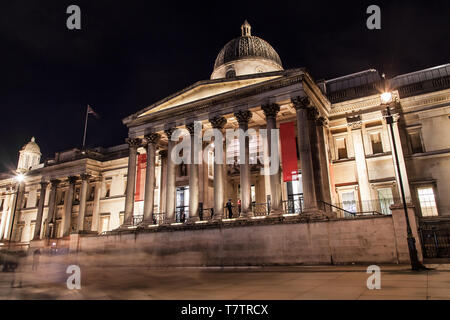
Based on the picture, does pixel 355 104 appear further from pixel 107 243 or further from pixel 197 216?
pixel 107 243

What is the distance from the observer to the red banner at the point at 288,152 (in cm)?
2109

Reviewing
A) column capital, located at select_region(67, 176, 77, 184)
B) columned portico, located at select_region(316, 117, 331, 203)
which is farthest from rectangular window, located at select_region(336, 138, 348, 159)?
column capital, located at select_region(67, 176, 77, 184)

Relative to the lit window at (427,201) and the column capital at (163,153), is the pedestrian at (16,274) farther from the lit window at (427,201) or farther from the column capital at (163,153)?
the lit window at (427,201)

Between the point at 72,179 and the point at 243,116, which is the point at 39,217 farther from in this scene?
the point at 243,116

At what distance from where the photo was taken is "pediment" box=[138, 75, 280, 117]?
24.6 m

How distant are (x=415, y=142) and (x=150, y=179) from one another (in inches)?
873

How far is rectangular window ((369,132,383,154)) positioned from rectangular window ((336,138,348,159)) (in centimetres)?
216

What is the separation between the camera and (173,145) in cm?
2694

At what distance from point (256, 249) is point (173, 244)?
21.5ft

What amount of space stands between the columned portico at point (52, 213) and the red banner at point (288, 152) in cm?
3290

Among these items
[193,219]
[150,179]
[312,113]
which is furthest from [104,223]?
[312,113]

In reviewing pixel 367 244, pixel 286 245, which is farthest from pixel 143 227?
pixel 367 244

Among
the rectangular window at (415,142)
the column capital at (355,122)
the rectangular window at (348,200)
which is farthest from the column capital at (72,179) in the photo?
the rectangular window at (415,142)

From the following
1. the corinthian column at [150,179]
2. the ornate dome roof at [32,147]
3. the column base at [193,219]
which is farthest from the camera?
the ornate dome roof at [32,147]
